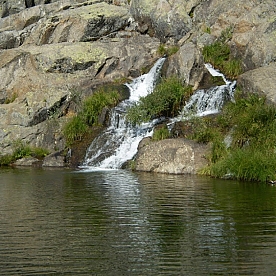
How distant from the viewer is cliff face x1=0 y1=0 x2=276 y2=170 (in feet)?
132

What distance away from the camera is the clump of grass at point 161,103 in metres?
35.2

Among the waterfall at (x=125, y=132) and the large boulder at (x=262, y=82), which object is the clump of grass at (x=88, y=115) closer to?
the waterfall at (x=125, y=132)

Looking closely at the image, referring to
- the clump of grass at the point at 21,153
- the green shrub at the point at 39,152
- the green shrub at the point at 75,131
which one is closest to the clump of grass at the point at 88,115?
the green shrub at the point at 75,131

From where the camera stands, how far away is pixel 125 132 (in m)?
35.6

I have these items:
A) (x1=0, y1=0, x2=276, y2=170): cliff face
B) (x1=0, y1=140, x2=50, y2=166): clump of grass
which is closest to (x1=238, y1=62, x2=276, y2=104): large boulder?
(x1=0, y1=0, x2=276, y2=170): cliff face

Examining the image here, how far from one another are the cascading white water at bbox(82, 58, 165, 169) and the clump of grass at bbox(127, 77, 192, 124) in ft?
2.43

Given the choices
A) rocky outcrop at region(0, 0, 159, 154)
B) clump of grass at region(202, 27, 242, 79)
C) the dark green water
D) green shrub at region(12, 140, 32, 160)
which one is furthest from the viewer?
rocky outcrop at region(0, 0, 159, 154)

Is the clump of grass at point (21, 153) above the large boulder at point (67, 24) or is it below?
below

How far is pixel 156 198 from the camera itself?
19.2 metres

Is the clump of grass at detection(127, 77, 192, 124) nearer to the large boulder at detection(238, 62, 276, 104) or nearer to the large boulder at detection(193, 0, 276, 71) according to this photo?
the large boulder at detection(238, 62, 276, 104)

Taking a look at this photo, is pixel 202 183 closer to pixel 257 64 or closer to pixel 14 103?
pixel 257 64

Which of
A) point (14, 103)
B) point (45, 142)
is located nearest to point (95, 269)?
point (45, 142)

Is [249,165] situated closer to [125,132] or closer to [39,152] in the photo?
[125,132]

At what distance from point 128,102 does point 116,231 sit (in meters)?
26.1
